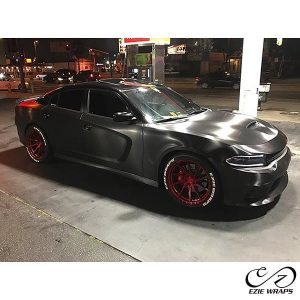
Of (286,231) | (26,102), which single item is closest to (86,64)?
(26,102)

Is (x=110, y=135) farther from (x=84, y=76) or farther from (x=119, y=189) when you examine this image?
(x=84, y=76)

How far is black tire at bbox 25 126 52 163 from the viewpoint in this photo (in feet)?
18.2

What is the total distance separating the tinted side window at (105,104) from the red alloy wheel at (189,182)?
3.67ft

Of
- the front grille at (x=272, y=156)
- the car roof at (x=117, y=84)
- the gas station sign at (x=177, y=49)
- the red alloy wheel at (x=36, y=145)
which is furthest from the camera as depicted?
the gas station sign at (x=177, y=49)

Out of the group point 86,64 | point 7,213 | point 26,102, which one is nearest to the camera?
point 7,213

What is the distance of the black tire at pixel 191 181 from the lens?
3.72 meters

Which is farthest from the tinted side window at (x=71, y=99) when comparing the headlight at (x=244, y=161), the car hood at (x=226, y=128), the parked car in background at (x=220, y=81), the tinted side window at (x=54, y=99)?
the parked car in background at (x=220, y=81)

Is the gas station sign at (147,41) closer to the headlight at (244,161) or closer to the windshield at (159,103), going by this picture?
the windshield at (159,103)

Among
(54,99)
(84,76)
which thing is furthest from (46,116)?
(84,76)

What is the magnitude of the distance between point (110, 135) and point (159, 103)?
81 centimetres

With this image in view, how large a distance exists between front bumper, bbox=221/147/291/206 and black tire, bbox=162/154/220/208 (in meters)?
0.15
